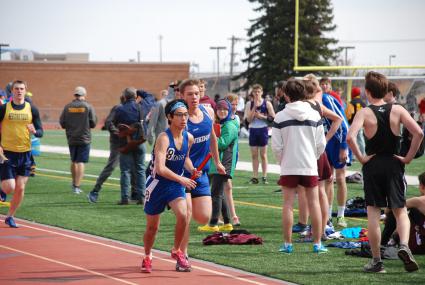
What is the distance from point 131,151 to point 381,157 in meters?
7.51

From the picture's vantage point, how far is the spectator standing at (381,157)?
30.7 feet

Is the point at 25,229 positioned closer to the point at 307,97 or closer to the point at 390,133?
the point at 307,97

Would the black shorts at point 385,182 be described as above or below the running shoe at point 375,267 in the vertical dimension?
above

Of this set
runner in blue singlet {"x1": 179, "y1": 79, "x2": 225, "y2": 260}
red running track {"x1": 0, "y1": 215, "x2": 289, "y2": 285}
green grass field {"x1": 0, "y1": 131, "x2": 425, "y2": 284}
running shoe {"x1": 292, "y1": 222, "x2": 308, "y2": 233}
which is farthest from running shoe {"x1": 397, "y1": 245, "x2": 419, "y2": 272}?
running shoe {"x1": 292, "y1": 222, "x2": 308, "y2": 233}

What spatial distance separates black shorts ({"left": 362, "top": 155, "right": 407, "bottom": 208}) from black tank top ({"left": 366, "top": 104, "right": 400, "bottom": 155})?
9cm

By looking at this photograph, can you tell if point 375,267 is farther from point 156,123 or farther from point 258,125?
point 258,125

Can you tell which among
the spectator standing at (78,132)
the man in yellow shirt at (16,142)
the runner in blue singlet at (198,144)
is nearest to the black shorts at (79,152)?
the spectator standing at (78,132)

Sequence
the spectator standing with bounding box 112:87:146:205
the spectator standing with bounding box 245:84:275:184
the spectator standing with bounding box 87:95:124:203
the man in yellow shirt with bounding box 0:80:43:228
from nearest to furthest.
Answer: the man in yellow shirt with bounding box 0:80:43:228 < the spectator standing with bounding box 112:87:146:205 < the spectator standing with bounding box 87:95:124:203 < the spectator standing with bounding box 245:84:275:184

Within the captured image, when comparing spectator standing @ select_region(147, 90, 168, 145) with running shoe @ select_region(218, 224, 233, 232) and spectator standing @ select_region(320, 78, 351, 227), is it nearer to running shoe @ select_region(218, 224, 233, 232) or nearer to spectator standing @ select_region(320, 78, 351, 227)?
running shoe @ select_region(218, 224, 233, 232)

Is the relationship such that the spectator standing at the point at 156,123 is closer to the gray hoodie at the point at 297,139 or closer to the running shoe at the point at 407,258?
the gray hoodie at the point at 297,139

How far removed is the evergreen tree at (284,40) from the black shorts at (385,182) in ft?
164

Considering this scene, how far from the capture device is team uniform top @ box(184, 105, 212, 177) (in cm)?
1025

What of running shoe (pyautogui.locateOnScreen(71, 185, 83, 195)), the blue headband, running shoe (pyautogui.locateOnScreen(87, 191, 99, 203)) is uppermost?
the blue headband

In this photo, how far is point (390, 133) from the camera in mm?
9359
